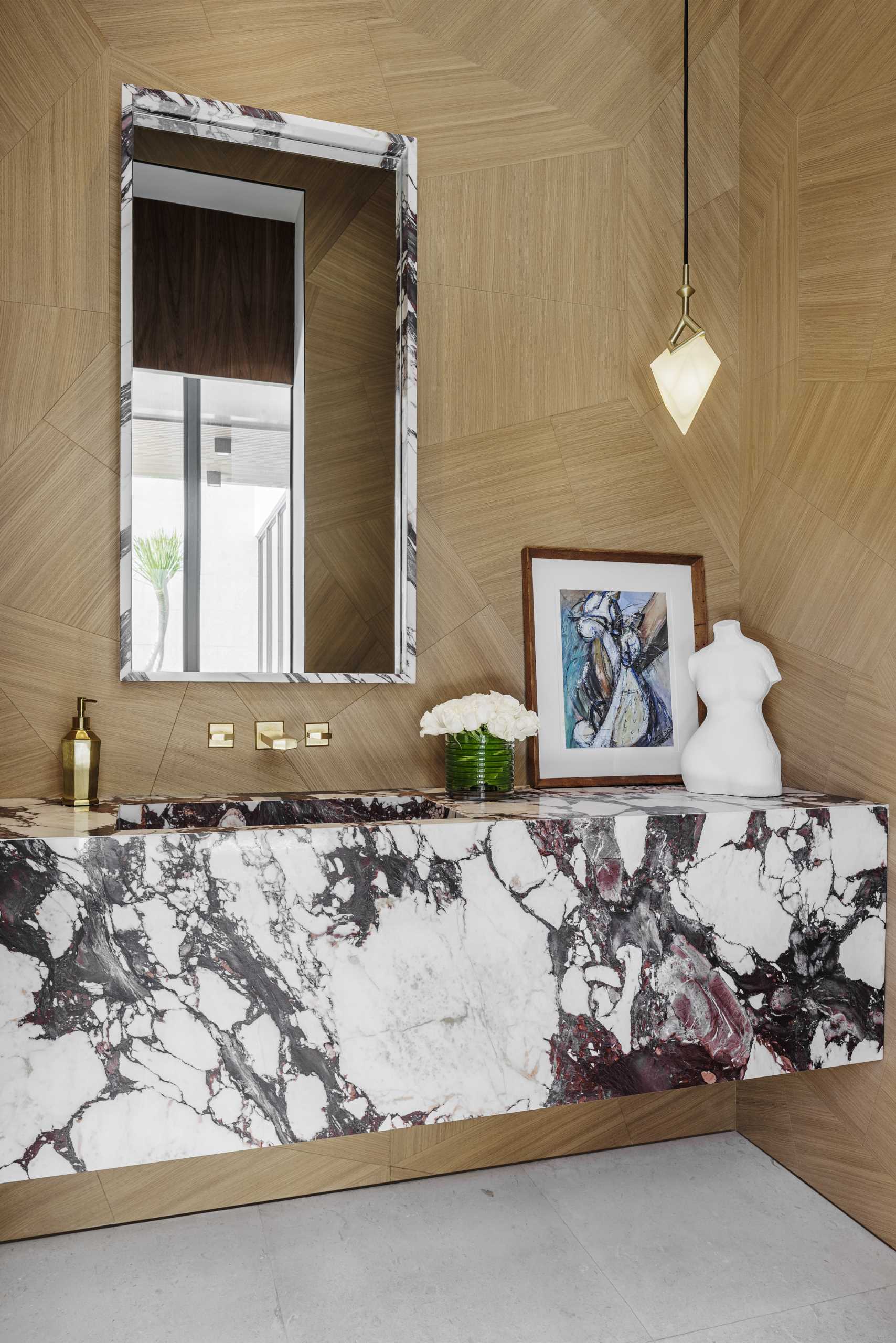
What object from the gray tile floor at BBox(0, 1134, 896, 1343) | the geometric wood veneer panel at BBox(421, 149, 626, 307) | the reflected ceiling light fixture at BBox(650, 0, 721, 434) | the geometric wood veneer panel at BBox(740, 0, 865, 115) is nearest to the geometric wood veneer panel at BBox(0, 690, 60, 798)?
the gray tile floor at BBox(0, 1134, 896, 1343)

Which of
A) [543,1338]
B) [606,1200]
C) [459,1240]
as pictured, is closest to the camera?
[543,1338]

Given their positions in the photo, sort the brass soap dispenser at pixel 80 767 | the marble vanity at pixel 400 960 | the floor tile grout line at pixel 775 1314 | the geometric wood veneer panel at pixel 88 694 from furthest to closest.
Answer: the geometric wood veneer panel at pixel 88 694 < the brass soap dispenser at pixel 80 767 < the floor tile grout line at pixel 775 1314 < the marble vanity at pixel 400 960

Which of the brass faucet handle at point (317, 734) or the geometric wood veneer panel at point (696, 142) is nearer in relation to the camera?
the brass faucet handle at point (317, 734)

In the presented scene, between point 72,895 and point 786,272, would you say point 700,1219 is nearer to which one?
point 72,895

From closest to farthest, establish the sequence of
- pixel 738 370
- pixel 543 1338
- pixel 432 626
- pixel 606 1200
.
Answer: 1. pixel 543 1338
2. pixel 606 1200
3. pixel 432 626
4. pixel 738 370

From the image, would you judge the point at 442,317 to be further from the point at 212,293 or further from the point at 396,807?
the point at 396,807

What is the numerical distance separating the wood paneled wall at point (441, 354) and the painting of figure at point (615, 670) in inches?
4.9

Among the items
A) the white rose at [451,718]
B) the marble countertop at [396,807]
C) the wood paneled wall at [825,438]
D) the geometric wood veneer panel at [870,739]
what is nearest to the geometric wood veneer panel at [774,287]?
the wood paneled wall at [825,438]

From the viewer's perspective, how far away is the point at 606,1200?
1.94 m

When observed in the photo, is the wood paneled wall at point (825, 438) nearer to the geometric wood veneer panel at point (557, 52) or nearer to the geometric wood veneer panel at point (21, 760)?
the geometric wood veneer panel at point (557, 52)

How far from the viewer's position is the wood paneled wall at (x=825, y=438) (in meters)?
1.85

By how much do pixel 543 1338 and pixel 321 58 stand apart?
2.49m

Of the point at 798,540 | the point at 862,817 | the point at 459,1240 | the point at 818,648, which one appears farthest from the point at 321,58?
the point at 459,1240

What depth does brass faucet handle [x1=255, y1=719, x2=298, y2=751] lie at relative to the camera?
1.90 m
